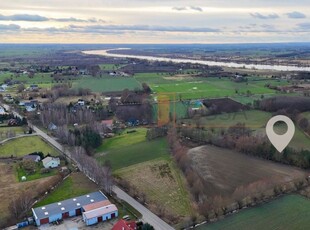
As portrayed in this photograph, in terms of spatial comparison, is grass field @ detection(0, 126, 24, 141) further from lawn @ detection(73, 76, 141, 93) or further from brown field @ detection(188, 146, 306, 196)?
lawn @ detection(73, 76, 141, 93)

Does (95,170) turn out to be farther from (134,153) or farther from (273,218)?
(273,218)

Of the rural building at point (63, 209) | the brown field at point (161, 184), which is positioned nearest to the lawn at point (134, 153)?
the brown field at point (161, 184)

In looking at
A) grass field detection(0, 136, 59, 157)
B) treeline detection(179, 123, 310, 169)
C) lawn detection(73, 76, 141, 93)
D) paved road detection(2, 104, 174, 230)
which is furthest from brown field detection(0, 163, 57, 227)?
lawn detection(73, 76, 141, 93)

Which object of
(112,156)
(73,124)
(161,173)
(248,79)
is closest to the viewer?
(161,173)

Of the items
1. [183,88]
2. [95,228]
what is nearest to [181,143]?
[95,228]

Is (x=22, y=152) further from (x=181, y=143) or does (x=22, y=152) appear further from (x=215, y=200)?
(x=215, y=200)

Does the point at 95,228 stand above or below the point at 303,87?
below

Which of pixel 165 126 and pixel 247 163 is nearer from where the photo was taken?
pixel 247 163

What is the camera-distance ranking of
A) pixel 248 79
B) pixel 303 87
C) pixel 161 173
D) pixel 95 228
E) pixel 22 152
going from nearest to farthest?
pixel 95 228 < pixel 161 173 < pixel 22 152 < pixel 303 87 < pixel 248 79
